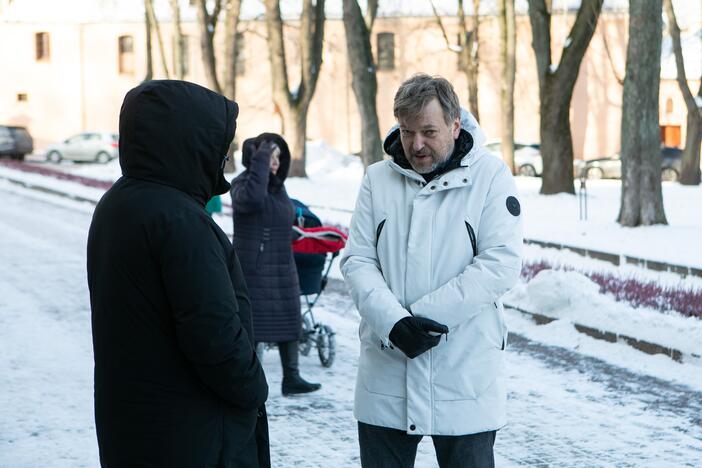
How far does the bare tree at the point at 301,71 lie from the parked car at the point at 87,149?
19.2 metres

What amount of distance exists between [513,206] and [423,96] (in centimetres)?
46

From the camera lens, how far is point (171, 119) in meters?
3.05

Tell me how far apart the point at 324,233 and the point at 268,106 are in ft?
148

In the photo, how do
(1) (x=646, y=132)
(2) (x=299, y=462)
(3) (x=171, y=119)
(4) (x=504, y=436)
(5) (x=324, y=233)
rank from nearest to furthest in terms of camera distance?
(3) (x=171, y=119) → (2) (x=299, y=462) → (4) (x=504, y=436) → (5) (x=324, y=233) → (1) (x=646, y=132)

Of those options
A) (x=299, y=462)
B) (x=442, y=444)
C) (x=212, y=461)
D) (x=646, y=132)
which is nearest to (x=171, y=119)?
(x=212, y=461)

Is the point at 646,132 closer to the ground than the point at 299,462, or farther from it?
farther from it

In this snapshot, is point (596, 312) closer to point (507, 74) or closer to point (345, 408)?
point (345, 408)

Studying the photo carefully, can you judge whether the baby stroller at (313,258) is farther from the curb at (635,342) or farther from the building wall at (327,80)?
the building wall at (327,80)

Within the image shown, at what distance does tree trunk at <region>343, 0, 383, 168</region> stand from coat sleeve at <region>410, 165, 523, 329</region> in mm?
18571

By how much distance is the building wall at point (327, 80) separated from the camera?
51031 millimetres

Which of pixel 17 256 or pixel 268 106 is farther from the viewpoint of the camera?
pixel 268 106

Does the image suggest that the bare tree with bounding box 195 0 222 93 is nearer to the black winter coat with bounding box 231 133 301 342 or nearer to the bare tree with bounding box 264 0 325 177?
the bare tree with bounding box 264 0 325 177

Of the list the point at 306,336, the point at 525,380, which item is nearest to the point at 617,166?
the point at 306,336

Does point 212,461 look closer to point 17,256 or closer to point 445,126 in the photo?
point 445,126
